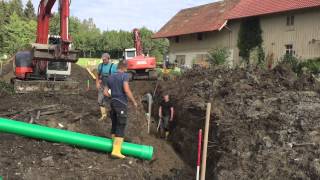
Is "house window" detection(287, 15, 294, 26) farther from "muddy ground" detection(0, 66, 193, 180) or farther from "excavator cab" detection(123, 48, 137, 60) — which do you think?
"muddy ground" detection(0, 66, 193, 180)

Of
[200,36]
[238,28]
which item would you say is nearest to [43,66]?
[238,28]

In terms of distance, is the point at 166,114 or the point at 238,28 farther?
the point at 238,28

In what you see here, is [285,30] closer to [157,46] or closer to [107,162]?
[107,162]

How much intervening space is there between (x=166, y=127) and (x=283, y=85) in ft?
13.4

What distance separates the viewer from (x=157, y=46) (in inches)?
2793

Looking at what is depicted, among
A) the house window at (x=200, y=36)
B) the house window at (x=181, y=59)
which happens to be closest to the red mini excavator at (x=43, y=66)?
the house window at (x=200, y=36)

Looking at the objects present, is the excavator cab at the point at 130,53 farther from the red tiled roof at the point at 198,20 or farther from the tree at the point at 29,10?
the tree at the point at 29,10

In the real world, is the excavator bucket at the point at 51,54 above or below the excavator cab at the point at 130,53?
below

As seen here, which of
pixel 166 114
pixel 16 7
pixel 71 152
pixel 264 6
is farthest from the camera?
pixel 16 7

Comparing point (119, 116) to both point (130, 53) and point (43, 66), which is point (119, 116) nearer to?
point (43, 66)

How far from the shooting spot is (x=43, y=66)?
19391 millimetres

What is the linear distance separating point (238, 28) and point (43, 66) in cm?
2194

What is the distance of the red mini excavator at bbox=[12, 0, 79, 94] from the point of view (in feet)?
57.5

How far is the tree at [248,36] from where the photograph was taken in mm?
36062
